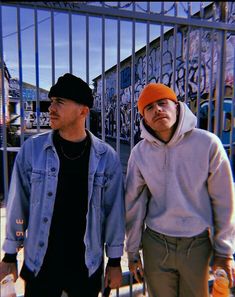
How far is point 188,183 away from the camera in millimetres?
1860

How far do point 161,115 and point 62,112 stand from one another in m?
0.61

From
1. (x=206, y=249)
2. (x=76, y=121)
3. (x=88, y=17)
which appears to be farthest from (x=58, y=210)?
(x=88, y=17)

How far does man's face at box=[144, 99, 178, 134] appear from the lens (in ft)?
6.08

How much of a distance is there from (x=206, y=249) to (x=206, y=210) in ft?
0.87

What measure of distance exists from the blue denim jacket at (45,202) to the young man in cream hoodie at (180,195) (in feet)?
0.52

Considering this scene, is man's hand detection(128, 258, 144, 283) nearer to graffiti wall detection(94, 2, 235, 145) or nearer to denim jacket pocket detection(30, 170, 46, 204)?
denim jacket pocket detection(30, 170, 46, 204)

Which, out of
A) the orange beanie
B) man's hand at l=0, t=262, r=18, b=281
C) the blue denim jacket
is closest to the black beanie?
the blue denim jacket

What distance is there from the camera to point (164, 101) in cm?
190

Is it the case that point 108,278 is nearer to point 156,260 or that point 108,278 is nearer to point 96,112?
point 156,260

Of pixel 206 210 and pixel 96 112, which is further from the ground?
pixel 96 112

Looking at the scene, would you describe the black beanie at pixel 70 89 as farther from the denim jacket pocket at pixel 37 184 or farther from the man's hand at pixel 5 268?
the man's hand at pixel 5 268

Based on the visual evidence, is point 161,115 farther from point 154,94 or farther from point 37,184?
point 37,184

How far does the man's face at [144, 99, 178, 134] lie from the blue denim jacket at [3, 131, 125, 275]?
14.1 inches

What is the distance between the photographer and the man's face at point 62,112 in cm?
183
